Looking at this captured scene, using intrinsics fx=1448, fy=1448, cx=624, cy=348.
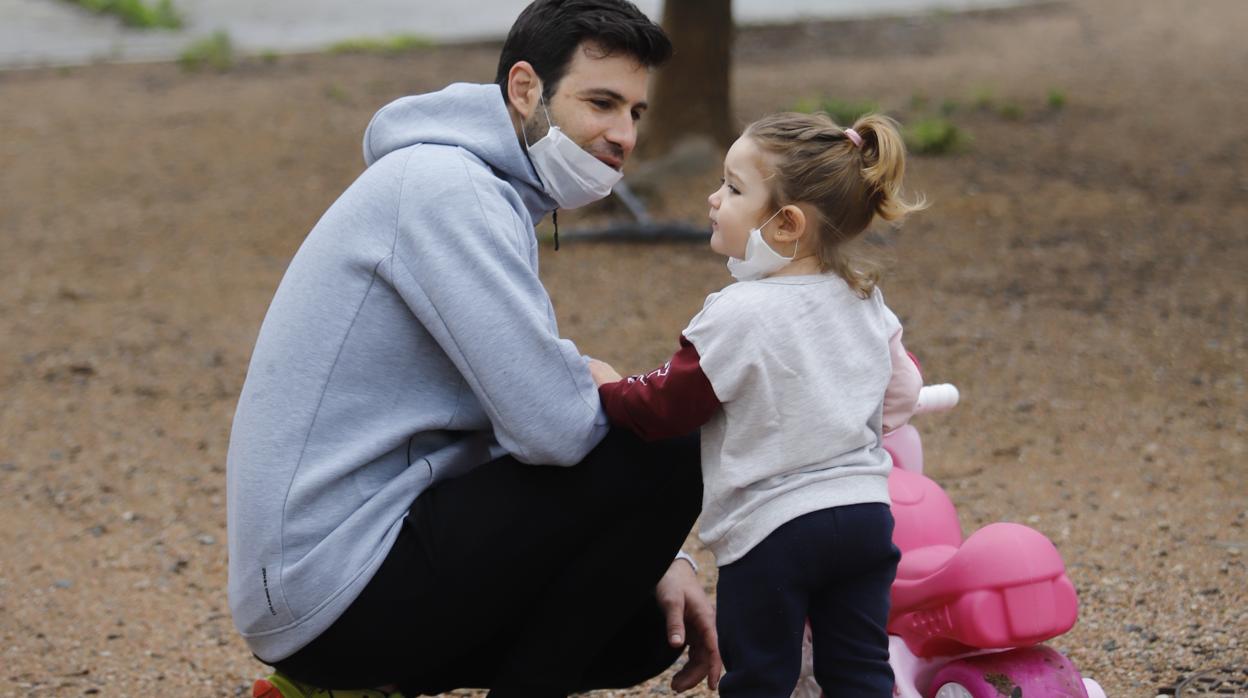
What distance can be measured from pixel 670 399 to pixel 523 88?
0.62 m

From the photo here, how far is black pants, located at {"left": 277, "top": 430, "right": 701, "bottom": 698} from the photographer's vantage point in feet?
7.44

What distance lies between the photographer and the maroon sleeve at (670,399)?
7.14 feet

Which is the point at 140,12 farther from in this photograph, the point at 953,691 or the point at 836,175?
the point at 953,691

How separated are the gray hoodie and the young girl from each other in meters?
0.18

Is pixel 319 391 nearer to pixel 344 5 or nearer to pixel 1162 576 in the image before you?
pixel 1162 576

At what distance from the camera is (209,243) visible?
632 centimetres

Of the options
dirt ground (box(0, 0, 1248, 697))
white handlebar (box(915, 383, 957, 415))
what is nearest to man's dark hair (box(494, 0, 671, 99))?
white handlebar (box(915, 383, 957, 415))

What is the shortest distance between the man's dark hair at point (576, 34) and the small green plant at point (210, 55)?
763 cm

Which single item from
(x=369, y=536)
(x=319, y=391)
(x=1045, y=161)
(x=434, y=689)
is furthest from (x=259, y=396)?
(x=1045, y=161)

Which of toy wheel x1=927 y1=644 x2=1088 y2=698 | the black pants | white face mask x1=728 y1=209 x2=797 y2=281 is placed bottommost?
toy wheel x1=927 y1=644 x2=1088 y2=698

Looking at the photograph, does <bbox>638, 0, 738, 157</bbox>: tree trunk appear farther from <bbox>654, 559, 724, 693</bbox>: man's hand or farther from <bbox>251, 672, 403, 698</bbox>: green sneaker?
<bbox>251, 672, 403, 698</bbox>: green sneaker

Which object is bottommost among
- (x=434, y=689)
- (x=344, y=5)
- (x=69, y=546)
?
(x=344, y=5)

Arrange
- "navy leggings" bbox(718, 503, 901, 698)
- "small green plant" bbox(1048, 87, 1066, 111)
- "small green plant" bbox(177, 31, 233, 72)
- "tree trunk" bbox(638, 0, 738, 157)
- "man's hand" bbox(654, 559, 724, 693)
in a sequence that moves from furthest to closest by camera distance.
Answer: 1. "small green plant" bbox(177, 31, 233, 72)
2. "small green plant" bbox(1048, 87, 1066, 111)
3. "tree trunk" bbox(638, 0, 738, 157)
4. "man's hand" bbox(654, 559, 724, 693)
5. "navy leggings" bbox(718, 503, 901, 698)

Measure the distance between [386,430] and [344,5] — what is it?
11.2 meters
